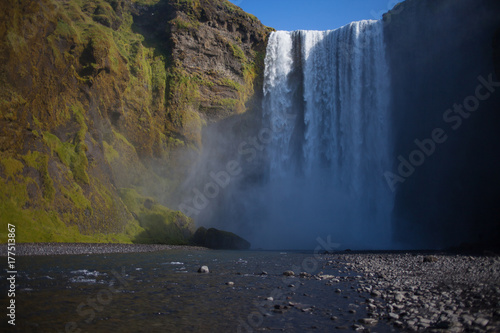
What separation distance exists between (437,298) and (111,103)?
4053cm

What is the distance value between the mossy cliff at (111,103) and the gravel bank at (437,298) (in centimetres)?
2497

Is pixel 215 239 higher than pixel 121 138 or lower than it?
lower

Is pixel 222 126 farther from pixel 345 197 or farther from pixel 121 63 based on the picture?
pixel 345 197

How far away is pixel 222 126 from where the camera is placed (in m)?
51.4

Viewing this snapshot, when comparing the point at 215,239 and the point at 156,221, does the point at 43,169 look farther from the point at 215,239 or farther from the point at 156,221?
the point at 215,239

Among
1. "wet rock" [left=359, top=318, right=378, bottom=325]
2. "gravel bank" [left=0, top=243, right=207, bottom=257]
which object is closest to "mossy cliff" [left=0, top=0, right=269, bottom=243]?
"gravel bank" [left=0, top=243, right=207, bottom=257]

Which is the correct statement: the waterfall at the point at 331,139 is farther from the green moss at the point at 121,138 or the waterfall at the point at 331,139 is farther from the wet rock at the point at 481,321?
the wet rock at the point at 481,321

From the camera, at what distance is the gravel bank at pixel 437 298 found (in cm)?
603

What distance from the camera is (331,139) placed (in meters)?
47.9

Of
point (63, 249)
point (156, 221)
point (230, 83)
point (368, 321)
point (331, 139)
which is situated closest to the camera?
point (368, 321)

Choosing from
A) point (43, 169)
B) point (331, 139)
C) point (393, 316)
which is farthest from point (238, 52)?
point (393, 316)

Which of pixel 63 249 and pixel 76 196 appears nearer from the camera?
pixel 63 249

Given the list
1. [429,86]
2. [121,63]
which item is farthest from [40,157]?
[429,86]

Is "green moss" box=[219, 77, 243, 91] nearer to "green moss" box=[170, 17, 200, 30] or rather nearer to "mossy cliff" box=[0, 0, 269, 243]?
"mossy cliff" box=[0, 0, 269, 243]
